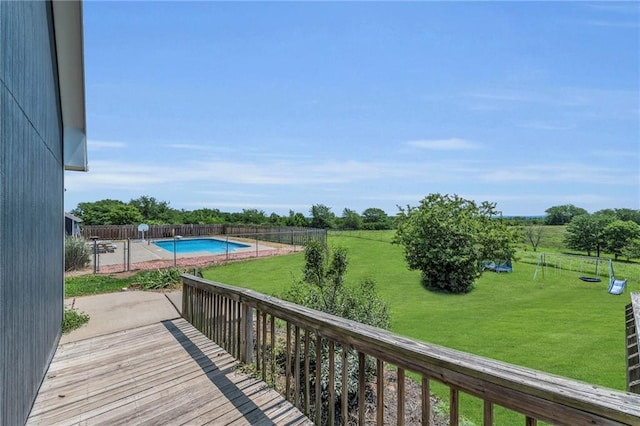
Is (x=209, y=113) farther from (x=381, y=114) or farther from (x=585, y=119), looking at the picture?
(x=585, y=119)

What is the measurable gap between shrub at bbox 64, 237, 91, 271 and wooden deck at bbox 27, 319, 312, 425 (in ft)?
29.1

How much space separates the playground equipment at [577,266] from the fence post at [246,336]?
1427 centimetres

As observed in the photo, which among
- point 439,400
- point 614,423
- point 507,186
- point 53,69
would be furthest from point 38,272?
point 507,186

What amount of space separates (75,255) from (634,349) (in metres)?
14.3

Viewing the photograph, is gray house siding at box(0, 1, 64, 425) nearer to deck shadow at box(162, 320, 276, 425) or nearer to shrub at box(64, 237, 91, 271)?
deck shadow at box(162, 320, 276, 425)

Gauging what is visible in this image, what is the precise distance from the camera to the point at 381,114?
15141mm

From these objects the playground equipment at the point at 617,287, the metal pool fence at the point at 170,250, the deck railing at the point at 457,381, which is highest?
the deck railing at the point at 457,381

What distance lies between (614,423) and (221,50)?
33.5 ft

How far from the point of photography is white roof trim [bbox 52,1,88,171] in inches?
150

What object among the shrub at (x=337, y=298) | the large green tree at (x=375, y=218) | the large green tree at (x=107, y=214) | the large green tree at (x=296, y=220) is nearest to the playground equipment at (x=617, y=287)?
the shrub at (x=337, y=298)

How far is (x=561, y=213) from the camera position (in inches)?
1727

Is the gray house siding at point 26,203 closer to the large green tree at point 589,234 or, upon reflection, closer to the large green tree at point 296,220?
the large green tree at point 296,220

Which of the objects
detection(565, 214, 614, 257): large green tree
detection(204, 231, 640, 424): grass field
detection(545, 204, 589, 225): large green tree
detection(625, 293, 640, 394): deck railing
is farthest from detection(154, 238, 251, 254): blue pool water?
detection(545, 204, 589, 225): large green tree

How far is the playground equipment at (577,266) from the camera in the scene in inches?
566
